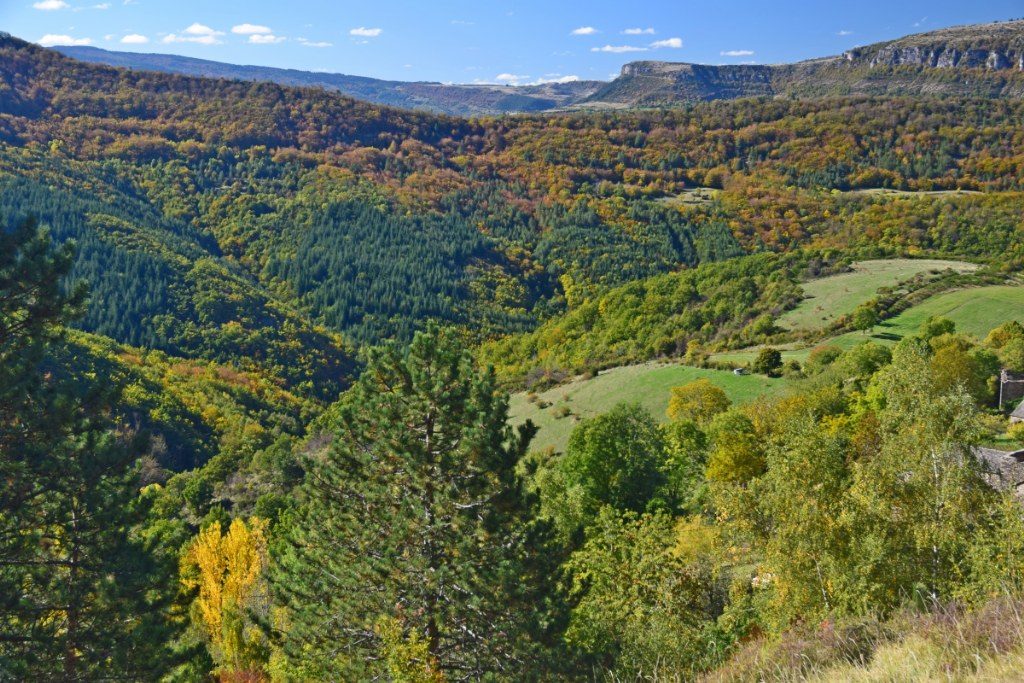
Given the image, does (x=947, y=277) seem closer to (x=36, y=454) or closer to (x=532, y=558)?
(x=532, y=558)

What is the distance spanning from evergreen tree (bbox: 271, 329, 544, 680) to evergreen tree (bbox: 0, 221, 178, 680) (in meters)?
3.48

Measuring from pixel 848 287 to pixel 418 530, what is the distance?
3373 inches

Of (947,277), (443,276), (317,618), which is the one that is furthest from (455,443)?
(443,276)

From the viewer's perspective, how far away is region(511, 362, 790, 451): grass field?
194ft

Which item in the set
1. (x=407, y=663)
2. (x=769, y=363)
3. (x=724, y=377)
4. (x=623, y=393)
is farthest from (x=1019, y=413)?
(x=407, y=663)

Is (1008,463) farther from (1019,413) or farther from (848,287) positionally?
(848,287)

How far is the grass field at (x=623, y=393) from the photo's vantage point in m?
59.0

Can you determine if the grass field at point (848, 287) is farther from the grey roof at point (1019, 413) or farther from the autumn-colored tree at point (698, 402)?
the grey roof at point (1019, 413)

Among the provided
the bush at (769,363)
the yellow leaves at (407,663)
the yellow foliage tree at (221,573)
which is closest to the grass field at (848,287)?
the bush at (769,363)

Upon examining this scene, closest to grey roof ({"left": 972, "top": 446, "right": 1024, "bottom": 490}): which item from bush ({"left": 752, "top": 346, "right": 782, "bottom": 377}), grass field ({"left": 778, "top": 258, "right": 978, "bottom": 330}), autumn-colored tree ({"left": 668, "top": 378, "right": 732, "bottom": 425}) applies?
autumn-colored tree ({"left": 668, "top": 378, "right": 732, "bottom": 425})

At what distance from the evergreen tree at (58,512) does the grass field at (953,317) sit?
189 ft

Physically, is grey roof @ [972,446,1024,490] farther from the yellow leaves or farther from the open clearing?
the open clearing

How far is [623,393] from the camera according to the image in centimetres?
6594

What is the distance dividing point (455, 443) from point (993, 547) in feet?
34.7
